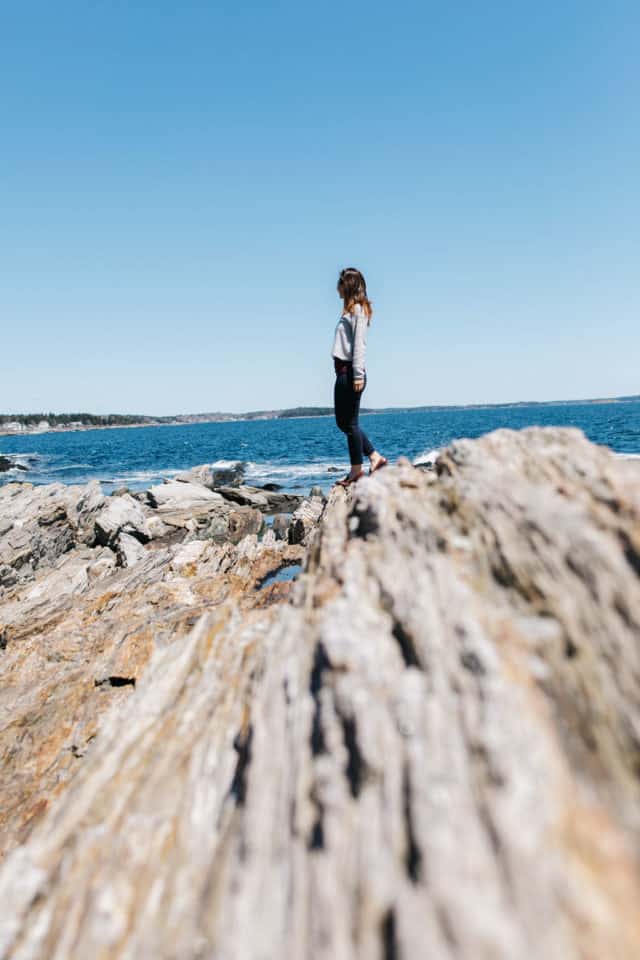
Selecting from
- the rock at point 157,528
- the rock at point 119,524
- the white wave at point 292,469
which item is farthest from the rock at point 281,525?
the white wave at point 292,469

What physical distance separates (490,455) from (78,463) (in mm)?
75381

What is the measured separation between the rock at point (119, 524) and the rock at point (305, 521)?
8278mm

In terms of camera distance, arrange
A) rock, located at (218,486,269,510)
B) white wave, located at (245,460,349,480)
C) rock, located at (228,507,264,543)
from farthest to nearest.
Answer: white wave, located at (245,460,349,480)
rock, located at (218,486,269,510)
rock, located at (228,507,264,543)

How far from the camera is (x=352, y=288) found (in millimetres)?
8891

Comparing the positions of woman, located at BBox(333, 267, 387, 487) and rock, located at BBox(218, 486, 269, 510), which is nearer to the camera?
woman, located at BBox(333, 267, 387, 487)

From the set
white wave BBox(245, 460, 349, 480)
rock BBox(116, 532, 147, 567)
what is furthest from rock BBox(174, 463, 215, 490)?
rock BBox(116, 532, 147, 567)

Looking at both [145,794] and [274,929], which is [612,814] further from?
[145,794]

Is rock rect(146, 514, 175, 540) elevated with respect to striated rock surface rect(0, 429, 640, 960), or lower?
lower

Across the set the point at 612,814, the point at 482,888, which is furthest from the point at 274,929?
the point at 612,814

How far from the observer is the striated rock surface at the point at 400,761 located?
2598 mm

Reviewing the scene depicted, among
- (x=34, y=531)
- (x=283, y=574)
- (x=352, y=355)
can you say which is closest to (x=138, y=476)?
(x=34, y=531)

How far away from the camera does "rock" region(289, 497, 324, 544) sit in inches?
604

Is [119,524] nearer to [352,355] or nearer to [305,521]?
[305,521]

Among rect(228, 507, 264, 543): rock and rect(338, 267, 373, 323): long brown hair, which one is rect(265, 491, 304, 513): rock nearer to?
rect(228, 507, 264, 543): rock
